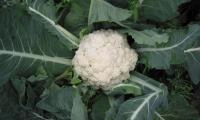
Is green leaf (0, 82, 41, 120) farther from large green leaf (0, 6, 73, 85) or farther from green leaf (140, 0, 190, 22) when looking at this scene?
green leaf (140, 0, 190, 22)

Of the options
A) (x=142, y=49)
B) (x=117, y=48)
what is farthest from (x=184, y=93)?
(x=117, y=48)

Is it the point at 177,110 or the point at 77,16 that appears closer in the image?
the point at 77,16

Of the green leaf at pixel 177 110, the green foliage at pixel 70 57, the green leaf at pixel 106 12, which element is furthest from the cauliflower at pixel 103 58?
the green leaf at pixel 177 110

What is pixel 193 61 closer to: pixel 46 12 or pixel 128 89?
pixel 128 89

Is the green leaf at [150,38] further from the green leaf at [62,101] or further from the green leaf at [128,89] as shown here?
the green leaf at [62,101]

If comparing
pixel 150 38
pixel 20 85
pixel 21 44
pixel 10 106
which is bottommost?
pixel 10 106

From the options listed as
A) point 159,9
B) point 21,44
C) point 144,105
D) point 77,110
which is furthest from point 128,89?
point 21,44

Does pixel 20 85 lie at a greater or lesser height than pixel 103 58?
lesser
